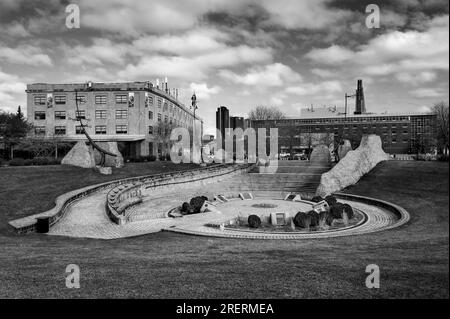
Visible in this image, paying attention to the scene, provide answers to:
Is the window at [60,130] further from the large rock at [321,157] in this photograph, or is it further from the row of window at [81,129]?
the large rock at [321,157]

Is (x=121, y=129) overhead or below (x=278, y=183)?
overhead

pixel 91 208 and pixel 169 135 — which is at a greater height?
pixel 169 135

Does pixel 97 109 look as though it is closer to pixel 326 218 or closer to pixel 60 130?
pixel 60 130

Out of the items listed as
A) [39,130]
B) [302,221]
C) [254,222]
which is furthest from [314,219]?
[39,130]

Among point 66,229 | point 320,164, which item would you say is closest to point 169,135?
point 320,164

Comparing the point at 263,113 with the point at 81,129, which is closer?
the point at 81,129

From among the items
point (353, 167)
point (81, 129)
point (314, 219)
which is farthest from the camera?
point (81, 129)

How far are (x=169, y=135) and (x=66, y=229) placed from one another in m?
49.2

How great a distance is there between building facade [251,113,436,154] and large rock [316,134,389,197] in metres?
34.0

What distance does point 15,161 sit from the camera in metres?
35.2

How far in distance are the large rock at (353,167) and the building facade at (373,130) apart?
112 ft

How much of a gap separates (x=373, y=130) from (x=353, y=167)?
205ft

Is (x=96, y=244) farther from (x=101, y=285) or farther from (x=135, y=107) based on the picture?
(x=135, y=107)

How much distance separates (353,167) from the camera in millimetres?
38188
